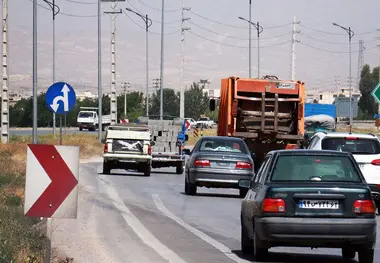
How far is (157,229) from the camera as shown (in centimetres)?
1991

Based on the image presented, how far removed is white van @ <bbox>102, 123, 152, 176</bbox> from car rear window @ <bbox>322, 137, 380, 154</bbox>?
58.6 ft

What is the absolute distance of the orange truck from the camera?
39.6m

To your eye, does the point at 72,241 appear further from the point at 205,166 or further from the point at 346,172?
the point at 205,166

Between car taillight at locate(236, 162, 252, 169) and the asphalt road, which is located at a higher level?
car taillight at locate(236, 162, 252, 169)

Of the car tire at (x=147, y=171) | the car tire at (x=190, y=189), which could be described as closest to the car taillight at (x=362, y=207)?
the car tire at (x=190, y=189)

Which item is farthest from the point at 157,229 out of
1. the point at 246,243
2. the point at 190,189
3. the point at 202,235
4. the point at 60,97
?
the point at 190,189

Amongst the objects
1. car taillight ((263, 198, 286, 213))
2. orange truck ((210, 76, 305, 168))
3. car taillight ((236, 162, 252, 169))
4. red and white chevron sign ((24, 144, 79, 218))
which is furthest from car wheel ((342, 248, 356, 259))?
orange truck ((210, 76, 305, 168))

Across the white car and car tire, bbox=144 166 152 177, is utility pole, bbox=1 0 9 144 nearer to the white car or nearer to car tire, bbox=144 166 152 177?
car tire, bbox=144 166 152 177

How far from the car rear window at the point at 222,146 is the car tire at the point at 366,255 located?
1632cm

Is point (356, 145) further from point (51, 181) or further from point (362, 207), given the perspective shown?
point (51, 181)

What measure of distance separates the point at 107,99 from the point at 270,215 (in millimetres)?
151742

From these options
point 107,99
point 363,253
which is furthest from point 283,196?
point 107,99

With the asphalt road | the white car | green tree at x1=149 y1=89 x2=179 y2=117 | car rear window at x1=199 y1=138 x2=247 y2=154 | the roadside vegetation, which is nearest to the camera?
the roadside vegetation

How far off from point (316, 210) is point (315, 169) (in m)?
0.75
